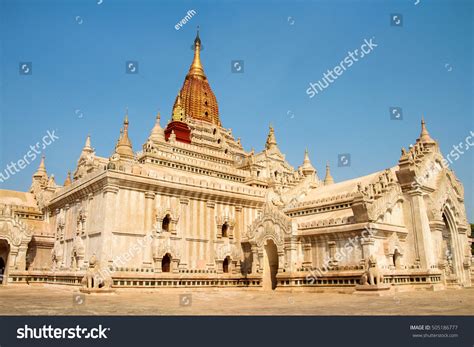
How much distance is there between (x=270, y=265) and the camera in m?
34.0

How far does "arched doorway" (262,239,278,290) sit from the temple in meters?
0.08

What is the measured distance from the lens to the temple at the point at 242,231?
29.2 m

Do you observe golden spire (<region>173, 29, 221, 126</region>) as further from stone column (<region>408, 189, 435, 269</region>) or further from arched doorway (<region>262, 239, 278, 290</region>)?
stone column (<region>408, 189, 435, 269</region>)

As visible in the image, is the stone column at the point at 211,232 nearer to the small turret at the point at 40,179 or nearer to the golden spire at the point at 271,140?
the small turret at the point at 40,179

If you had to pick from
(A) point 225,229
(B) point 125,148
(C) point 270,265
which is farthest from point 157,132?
(C) point 270,265

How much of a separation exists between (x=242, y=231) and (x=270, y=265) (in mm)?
5940

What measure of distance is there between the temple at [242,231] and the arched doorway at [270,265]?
8 centimetres

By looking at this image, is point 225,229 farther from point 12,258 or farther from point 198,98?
point 198,98

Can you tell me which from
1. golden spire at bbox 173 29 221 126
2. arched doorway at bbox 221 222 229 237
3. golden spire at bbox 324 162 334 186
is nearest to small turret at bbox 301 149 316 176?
golden spire at bbox 324 162 334 186

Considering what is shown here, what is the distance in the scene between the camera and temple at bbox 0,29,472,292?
29.2 m

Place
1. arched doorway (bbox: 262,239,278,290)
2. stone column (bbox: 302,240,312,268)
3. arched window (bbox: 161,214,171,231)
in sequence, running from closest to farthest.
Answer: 1. stone column (bbox: 302,240,312,268)
2. arched doorway (bbox: 262,239,278,290)
3. arched window (bbox: 161,214,171,231)

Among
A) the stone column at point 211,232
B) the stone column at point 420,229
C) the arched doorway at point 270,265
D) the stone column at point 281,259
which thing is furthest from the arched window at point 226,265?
the stone column at point 420,229
